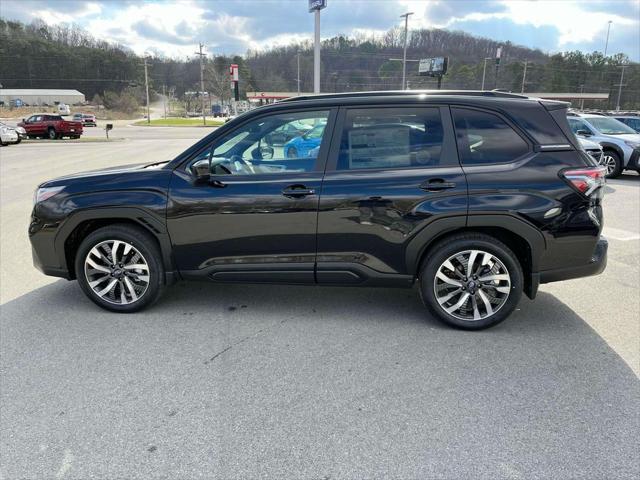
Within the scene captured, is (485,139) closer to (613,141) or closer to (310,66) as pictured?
(613,141)

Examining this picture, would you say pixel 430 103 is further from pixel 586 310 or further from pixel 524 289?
pixel 586 310

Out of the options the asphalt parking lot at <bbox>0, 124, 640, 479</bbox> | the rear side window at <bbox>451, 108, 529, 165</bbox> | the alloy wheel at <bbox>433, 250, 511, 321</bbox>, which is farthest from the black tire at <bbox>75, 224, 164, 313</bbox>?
the rear side window at <bbox>451, 108, 529, 165</bbox>

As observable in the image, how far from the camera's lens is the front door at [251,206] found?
12.6ft

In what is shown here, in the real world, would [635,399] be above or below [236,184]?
below

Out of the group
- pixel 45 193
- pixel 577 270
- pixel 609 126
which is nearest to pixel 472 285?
pixel 577 270

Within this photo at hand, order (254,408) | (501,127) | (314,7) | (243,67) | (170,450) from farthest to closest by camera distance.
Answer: (243,67) → (314,7) → (501,127) → (254,408) → (170,450)

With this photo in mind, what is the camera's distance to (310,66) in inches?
5217

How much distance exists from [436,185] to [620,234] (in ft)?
16.0

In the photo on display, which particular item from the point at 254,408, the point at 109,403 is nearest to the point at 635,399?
the point at 254,408

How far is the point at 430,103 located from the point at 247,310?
236 centimetres

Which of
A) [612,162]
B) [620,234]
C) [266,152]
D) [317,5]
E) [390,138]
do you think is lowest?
[620,234]

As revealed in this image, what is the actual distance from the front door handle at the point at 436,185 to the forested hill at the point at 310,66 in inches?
4114

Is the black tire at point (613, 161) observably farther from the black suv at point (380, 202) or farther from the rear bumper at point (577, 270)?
the black suv at point (380, 202)

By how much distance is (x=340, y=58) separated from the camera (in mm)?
131375
